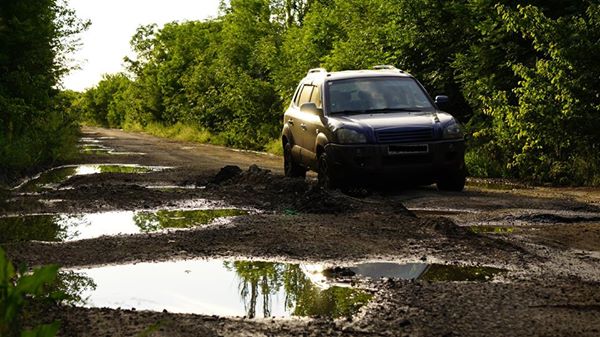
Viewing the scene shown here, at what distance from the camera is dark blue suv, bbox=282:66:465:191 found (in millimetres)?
11852

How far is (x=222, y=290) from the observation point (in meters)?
5.95

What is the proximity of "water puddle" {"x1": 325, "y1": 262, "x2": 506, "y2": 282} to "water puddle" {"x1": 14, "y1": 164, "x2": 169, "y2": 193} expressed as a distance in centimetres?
839

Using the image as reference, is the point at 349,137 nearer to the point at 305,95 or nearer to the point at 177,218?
the point at 305,95

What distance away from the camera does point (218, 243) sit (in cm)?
791

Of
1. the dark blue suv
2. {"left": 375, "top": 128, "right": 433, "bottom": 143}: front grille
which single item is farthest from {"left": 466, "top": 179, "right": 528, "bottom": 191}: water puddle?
{"left": 375, "top": 128, "right": 433, "bottom": 143}: front grille

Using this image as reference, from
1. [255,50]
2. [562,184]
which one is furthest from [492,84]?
[255,50]

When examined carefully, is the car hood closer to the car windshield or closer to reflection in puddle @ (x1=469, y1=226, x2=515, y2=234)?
the car windshield

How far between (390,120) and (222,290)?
676cm

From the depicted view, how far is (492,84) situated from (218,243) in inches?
392

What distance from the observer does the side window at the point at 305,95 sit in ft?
47.6

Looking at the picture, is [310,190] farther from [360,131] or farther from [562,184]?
[562,184]

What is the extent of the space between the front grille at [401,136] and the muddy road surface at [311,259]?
2.66ft

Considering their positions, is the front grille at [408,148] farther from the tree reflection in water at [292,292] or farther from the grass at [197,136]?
the grass at [197,136]

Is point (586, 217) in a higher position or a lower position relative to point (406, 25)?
lower
